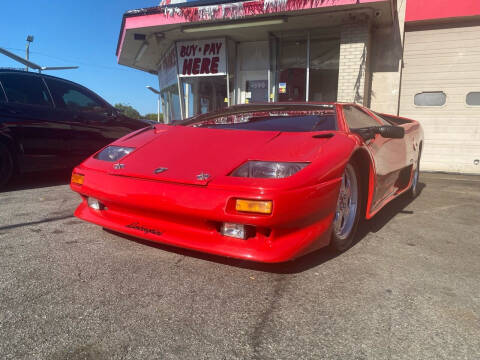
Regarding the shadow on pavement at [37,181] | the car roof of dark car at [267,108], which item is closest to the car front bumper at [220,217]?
the car roof of dark car at [267,108]

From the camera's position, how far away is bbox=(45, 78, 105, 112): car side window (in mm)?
4449

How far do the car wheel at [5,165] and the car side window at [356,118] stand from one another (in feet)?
11.9

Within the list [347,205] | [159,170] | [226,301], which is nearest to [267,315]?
[226,301]

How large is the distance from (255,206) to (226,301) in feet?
1.49

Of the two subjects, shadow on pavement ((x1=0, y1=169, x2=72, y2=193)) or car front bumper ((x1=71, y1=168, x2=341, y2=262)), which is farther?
shadow on pavement ((x1=0, y1=169, x2=72, y2=193))

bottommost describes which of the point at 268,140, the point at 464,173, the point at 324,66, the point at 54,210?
the point at 464,173

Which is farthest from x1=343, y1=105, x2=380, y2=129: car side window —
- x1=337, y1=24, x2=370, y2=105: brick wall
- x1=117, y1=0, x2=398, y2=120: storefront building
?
x1=337, y1=24, x2=370, y2=105: brick wall

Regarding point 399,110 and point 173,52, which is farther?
point 173,52

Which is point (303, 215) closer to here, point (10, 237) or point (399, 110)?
point (10, 237)

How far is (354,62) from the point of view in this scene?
7.18 m

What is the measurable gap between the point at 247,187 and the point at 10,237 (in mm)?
1726

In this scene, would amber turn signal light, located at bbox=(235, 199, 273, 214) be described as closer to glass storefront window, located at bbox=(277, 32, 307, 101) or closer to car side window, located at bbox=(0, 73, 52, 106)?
car side window, located at bbox=(0, 73, 52, 106)

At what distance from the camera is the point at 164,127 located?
2793 millimetres

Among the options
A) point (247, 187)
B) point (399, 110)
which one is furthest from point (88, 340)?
point (399, 110)
